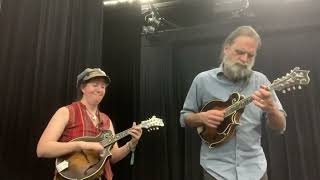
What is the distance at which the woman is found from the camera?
2.02 metres

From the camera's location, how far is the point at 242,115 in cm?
208

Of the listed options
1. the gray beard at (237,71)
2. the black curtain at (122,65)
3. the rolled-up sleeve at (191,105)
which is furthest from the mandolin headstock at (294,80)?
the black curtain at (122,65)

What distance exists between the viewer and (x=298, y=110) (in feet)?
13.8

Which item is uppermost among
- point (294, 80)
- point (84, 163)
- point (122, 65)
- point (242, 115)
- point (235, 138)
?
point (122, 65)

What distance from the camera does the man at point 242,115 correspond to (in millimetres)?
1957

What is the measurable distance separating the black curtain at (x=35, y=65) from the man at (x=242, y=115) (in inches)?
41.8

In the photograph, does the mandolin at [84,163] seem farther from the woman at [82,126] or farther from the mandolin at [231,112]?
the mandolin at [231,112]

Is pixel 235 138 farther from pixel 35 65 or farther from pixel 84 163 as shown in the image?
pixel 35 65

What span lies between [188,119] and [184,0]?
2167mm

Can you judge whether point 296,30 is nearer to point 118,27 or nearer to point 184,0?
point 184,0

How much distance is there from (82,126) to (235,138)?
80 cm

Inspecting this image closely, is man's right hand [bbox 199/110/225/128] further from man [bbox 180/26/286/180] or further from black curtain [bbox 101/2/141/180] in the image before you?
black curtain [bbox 101/2/141/180]

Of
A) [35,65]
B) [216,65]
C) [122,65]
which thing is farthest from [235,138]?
[216,65]

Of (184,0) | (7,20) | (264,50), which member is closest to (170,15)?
(184,0)
